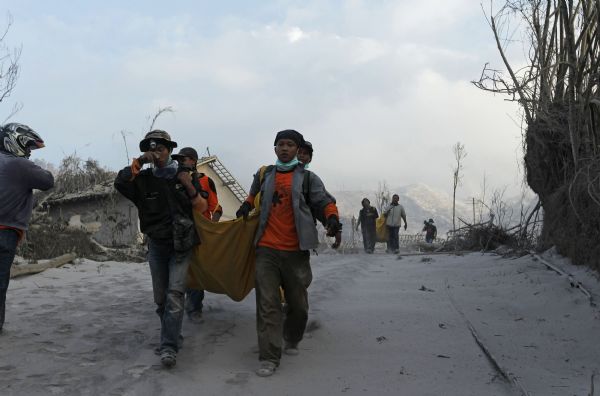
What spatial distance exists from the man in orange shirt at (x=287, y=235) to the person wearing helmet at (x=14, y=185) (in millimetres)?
1712

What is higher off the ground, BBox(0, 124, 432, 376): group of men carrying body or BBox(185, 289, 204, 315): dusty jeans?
BBox(0, 124, 432, 376): group of men carrying body

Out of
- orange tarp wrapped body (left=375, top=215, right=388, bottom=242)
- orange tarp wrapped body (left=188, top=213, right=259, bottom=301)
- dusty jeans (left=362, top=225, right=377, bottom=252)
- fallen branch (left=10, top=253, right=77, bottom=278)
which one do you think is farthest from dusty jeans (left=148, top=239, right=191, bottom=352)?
orange tarp wrapped body (left=375, top=215, right=388, bottom=242)

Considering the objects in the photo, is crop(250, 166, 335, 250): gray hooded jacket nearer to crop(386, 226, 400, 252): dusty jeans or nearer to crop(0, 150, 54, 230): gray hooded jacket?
crop(0, 150, 54, 230): gray hooded jacket

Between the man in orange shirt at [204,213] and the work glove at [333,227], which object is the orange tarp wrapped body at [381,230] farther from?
the work glove at [333,227]

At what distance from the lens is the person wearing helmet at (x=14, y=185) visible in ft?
14.4

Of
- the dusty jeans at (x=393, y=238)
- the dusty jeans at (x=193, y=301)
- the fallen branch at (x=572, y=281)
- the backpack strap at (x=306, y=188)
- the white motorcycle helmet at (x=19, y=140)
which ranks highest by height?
the white motorcycle helmet at (x=19, y=140)

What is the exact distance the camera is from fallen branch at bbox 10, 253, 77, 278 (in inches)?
296

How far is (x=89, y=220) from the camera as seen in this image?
20141 millimetres

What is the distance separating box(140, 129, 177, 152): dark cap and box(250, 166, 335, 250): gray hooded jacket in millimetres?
820

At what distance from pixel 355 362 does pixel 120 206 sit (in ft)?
61.6

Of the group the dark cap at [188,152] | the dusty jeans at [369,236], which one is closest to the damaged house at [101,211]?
the dusty jeans at [369,236]

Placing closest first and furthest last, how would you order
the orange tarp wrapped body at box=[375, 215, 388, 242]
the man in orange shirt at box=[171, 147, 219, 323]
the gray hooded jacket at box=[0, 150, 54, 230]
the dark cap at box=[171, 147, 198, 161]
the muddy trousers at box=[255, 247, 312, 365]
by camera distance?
the muddy trousers at box=[255, 247, 312, 365], the gray hooded jacket at box=[0, 150, 54, 230], the man in orange shirt at box=[171, 147, 219, 323], the dark cap at box=[171, 147, 198, 161], the orange tarp wrapped body at box=[375, 215, 388, 242]

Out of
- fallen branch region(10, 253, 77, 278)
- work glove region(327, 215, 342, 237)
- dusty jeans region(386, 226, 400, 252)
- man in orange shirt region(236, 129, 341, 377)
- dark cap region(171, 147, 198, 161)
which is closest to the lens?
man in orange shirt region(236, 129, 341, 377)

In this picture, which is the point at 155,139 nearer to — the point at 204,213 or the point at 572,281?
the point at 204,213
